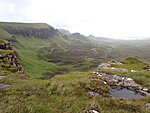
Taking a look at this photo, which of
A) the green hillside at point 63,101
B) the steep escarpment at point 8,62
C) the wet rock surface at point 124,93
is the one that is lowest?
the steep escarpment at point 8,62

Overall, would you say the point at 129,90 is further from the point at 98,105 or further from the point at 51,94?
the point at 51,94

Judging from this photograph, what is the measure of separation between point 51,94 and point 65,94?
5.42 ft

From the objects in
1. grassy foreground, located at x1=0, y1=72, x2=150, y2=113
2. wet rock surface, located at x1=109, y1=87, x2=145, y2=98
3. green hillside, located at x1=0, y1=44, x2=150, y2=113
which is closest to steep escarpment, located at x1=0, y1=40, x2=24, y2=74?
green hillside, located at x1=0, y1=44, x2=150, y2=113

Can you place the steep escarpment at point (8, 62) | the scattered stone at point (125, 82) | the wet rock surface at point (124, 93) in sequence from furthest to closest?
the steep escarpment at point (8, 62)
the scattered stone at point (125, 82)
the wet rock surface at point (124, 93)

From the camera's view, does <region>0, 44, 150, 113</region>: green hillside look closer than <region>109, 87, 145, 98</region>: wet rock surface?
Yes

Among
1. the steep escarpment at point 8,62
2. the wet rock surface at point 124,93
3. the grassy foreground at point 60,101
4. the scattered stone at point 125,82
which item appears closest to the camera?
the grassy foreground at point 60,101

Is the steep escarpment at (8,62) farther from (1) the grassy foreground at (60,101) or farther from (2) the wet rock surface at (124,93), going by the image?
(2) the wet rock surface at (124,93)

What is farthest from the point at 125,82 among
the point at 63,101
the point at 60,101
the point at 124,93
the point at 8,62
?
the point at 8,62

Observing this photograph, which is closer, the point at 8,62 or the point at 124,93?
Answer: the point at 124,93

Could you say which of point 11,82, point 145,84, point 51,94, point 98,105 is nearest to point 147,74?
point 145,84

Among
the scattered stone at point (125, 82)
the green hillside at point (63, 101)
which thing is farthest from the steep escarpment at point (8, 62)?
the scattered stone at point (125, 82)

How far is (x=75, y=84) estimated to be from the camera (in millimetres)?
16094

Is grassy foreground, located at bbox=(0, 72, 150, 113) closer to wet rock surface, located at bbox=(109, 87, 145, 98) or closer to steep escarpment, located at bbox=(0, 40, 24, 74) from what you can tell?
wet rock surface, located at bbox=(109, 87, 145, 98)

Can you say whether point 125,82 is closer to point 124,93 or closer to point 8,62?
point 124,93
